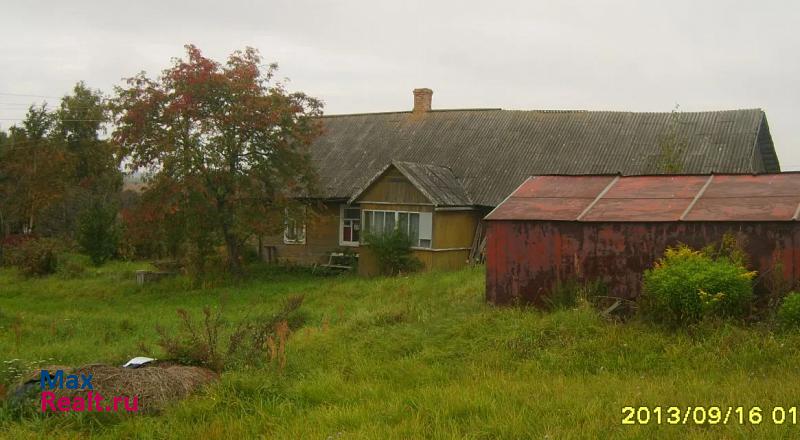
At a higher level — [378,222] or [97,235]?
[378,222]

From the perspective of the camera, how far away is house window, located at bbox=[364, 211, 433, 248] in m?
21.5

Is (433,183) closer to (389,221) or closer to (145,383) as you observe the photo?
(389,221)

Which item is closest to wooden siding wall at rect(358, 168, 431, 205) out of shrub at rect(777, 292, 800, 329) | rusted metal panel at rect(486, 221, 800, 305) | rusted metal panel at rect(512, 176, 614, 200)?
rusted metal panel at rect(512, 176, 614, 200)

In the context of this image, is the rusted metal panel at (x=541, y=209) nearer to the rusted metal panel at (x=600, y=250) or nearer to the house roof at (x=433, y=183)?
the rusted metal panel at (x=600, y=250)

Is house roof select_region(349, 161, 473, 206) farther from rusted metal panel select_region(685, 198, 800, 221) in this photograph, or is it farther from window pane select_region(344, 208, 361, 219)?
rusted metal panel select_region(685, 198, 800, 221)

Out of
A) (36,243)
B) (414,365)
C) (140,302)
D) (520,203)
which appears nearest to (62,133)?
(36,243)

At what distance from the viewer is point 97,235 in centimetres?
2712

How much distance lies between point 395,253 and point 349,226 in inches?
177

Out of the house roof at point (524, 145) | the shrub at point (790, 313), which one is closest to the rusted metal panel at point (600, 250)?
the shrub at point (790, 313)

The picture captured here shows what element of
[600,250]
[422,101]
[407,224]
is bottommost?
[600,250]

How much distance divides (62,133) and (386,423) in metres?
34.3

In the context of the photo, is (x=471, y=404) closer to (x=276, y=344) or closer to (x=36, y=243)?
(x=276, y=344)

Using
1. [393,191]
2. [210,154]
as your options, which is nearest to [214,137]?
[210,154]
